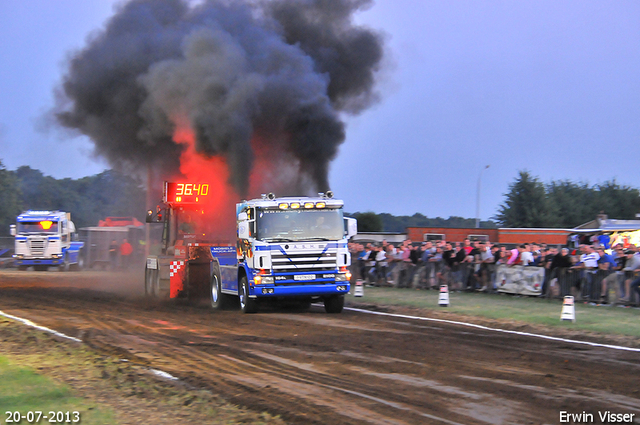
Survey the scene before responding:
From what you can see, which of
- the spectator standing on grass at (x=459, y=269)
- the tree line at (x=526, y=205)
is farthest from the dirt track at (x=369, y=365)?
the tree line at (x=526, y=205)

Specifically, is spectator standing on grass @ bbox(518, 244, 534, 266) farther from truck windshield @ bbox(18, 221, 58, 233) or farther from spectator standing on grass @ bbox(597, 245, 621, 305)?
truck windshield @ bbox(18, 221, 58, 233)

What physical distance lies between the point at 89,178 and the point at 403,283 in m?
89.9

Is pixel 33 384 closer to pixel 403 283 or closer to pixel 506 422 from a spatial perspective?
pixel 506 422

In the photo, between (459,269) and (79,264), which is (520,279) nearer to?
(459,269)

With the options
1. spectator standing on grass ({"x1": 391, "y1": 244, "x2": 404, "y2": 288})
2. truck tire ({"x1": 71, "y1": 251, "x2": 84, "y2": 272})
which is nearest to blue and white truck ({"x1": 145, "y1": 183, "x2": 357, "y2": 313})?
spectator standing on grass ({"x1": 391, "y1": 244, "x2": 404, "y2": 288})

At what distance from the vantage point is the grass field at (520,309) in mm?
13105

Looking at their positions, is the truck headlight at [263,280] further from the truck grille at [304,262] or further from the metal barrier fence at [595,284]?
the metal barrier fence at [595,284]

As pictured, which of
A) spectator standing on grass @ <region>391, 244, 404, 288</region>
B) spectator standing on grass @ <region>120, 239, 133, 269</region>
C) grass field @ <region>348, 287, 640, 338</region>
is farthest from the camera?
spectator standing on grass @ <region>120, 239, 133, 269</region>

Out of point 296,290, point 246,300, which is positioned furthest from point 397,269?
point 246,300

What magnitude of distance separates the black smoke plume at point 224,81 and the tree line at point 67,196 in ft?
110

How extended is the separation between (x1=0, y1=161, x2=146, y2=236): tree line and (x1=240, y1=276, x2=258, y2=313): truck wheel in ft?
168

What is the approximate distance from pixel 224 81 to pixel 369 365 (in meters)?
20.8

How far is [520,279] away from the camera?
19.0m

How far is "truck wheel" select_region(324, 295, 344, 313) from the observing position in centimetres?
1592
